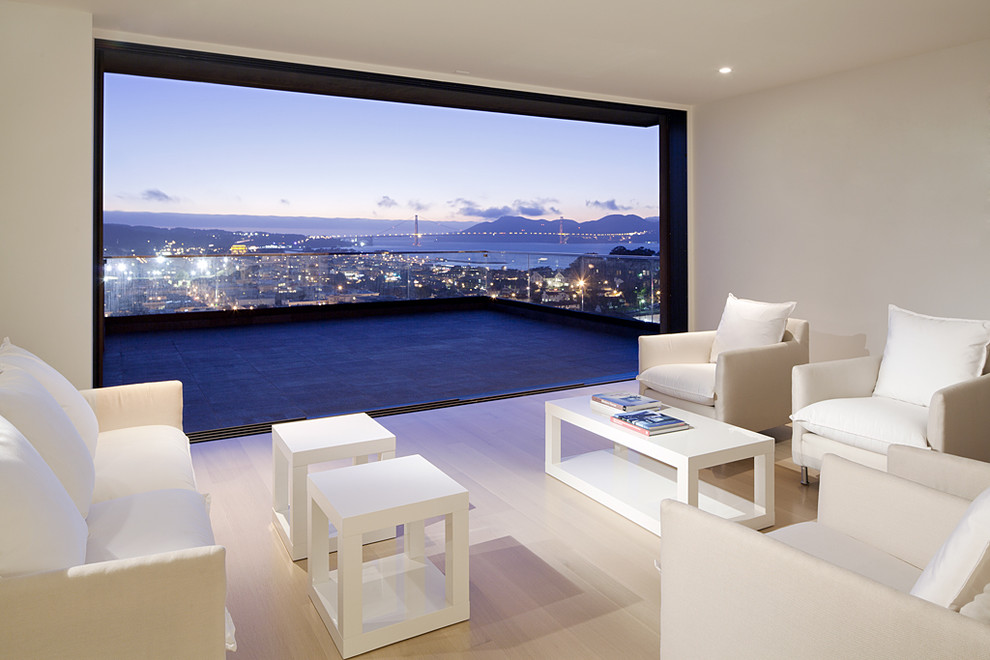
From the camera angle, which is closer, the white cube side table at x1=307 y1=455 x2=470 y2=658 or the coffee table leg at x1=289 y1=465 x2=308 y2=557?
the white cube side table at x1=307 y1=455 x2=470 y2=658

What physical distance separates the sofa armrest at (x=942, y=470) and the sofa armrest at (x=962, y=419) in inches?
37.7

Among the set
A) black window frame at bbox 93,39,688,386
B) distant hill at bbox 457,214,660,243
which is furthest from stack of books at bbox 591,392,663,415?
distant hill at bbox 457,214,660,243

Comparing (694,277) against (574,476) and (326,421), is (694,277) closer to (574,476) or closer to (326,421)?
(574,476)

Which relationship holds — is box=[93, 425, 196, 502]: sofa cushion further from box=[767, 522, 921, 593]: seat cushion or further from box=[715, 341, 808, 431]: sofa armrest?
box=[715, 341, 808, 431]: sofa armrest

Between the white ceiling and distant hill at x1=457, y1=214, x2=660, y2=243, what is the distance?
249cm

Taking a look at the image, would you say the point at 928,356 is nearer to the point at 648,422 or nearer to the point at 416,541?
the point at 648,422

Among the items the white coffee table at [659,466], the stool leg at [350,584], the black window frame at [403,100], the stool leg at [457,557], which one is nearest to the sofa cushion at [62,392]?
the stool leg at [350,584]

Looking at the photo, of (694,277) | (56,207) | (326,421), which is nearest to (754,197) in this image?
(694,277)

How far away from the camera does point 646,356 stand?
4633mm

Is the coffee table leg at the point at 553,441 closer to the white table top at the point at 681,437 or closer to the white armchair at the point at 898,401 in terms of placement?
the white table top at the point at 681,437

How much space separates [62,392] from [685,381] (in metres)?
3.34

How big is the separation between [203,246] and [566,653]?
16.8 feet

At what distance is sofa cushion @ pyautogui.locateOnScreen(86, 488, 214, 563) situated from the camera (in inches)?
72.0

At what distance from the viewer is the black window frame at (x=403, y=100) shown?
13.4 feet
